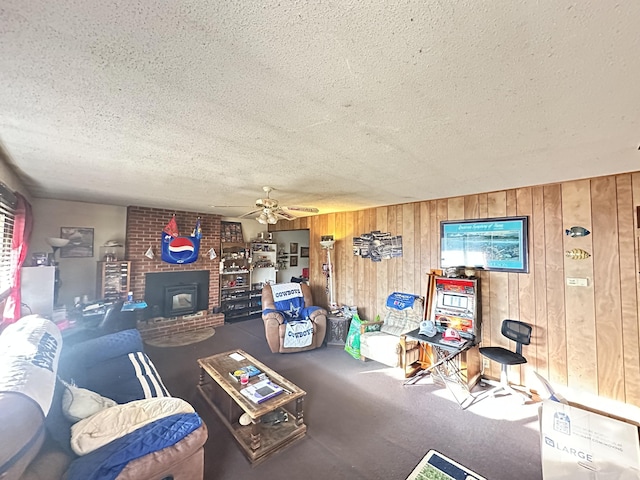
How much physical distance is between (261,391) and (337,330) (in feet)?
7.59

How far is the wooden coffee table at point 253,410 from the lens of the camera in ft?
6.76

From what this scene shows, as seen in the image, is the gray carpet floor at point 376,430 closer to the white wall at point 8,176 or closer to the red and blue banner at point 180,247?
the red and blue banner at point 180,247

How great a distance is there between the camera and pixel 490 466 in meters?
1.97

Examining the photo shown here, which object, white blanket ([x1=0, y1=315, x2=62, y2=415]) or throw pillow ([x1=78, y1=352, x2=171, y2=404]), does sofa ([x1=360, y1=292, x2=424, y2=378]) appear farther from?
white blanket ([x1=0, y1=315, x2=62, y2=415])

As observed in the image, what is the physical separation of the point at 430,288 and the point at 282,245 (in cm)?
489

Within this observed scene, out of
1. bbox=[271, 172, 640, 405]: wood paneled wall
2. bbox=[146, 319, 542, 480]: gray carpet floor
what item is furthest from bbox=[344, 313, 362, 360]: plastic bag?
bbox=[271, 172, 640, 405]: wood paneled wall

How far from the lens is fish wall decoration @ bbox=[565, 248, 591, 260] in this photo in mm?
2684

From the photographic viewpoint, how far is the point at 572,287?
2766mm

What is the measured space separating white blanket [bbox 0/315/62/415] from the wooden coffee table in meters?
1.24

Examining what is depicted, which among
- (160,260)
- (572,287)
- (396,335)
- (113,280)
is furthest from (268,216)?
(572,287)

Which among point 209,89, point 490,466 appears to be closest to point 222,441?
point 490,466

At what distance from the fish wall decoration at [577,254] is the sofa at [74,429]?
3700 millimetres

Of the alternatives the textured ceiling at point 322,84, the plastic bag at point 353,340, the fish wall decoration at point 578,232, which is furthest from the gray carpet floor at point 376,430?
the textured ceiling at point 322,84

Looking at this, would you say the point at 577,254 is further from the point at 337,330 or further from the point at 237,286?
the point at 237,286
